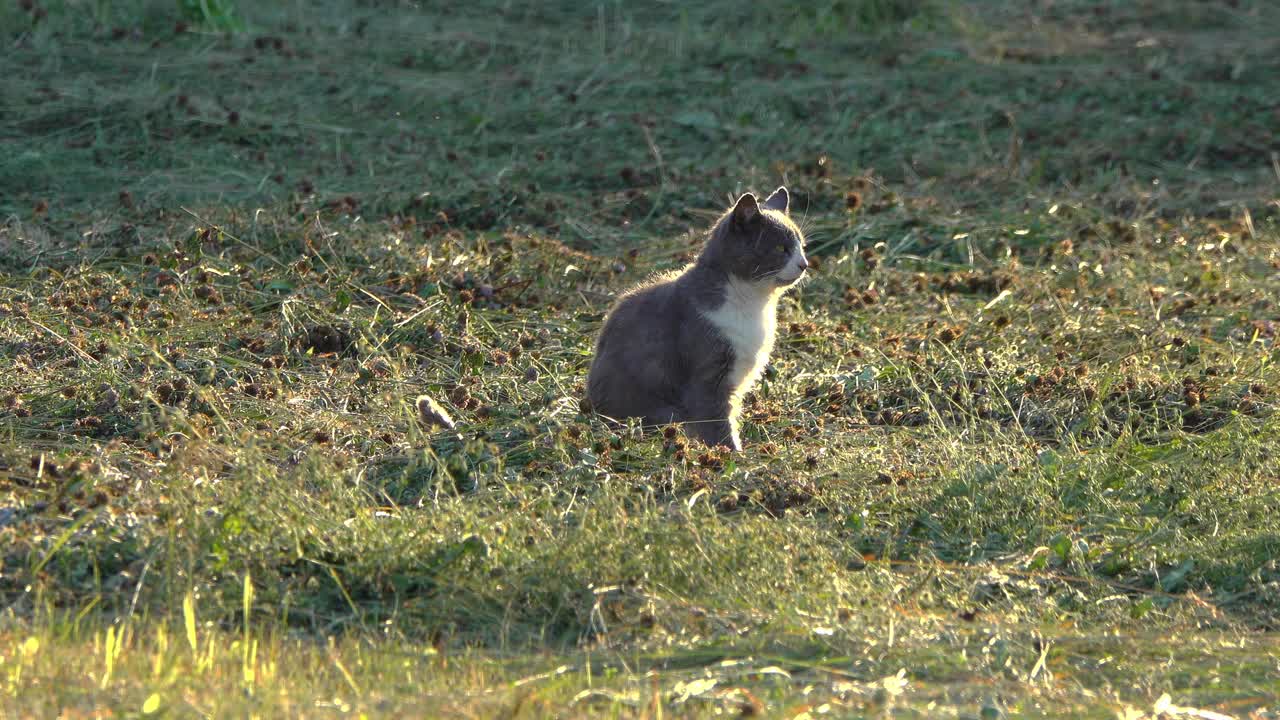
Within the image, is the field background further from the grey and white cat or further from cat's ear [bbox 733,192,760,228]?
cat's ear [bbox 733,192,760,228]

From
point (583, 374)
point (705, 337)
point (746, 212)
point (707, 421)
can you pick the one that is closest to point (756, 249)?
point (746, 212)

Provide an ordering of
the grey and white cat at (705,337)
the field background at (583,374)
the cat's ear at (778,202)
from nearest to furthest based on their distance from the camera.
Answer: the field background at (583,374) → the grey and white cat at (705,337) → the cat's ear at (778,202)

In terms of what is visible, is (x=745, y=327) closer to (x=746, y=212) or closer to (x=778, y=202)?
(x=746, y=212)

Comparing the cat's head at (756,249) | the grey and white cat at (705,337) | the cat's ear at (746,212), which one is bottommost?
the grey and white cat at (705,337)

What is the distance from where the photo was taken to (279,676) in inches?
150

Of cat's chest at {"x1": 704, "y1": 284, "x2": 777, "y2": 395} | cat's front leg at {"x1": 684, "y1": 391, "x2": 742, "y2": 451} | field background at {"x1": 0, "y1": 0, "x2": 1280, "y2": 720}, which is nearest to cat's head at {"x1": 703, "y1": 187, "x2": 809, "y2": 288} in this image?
cat's chest at {"x1": 704, "y1": 284, "x2": 777, "y2": 395}

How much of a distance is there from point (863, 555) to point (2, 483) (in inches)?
111

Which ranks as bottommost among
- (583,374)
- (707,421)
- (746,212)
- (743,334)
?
(583,374)

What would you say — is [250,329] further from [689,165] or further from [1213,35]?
[1213,35]

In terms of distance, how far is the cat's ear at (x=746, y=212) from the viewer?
5957mm

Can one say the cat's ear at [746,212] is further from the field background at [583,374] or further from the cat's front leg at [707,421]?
the field background at [583,374]

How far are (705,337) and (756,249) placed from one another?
43 cm

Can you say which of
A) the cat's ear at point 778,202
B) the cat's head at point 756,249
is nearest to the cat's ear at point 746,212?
the cat's head at point 756,249

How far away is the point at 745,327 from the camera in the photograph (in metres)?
5.93
